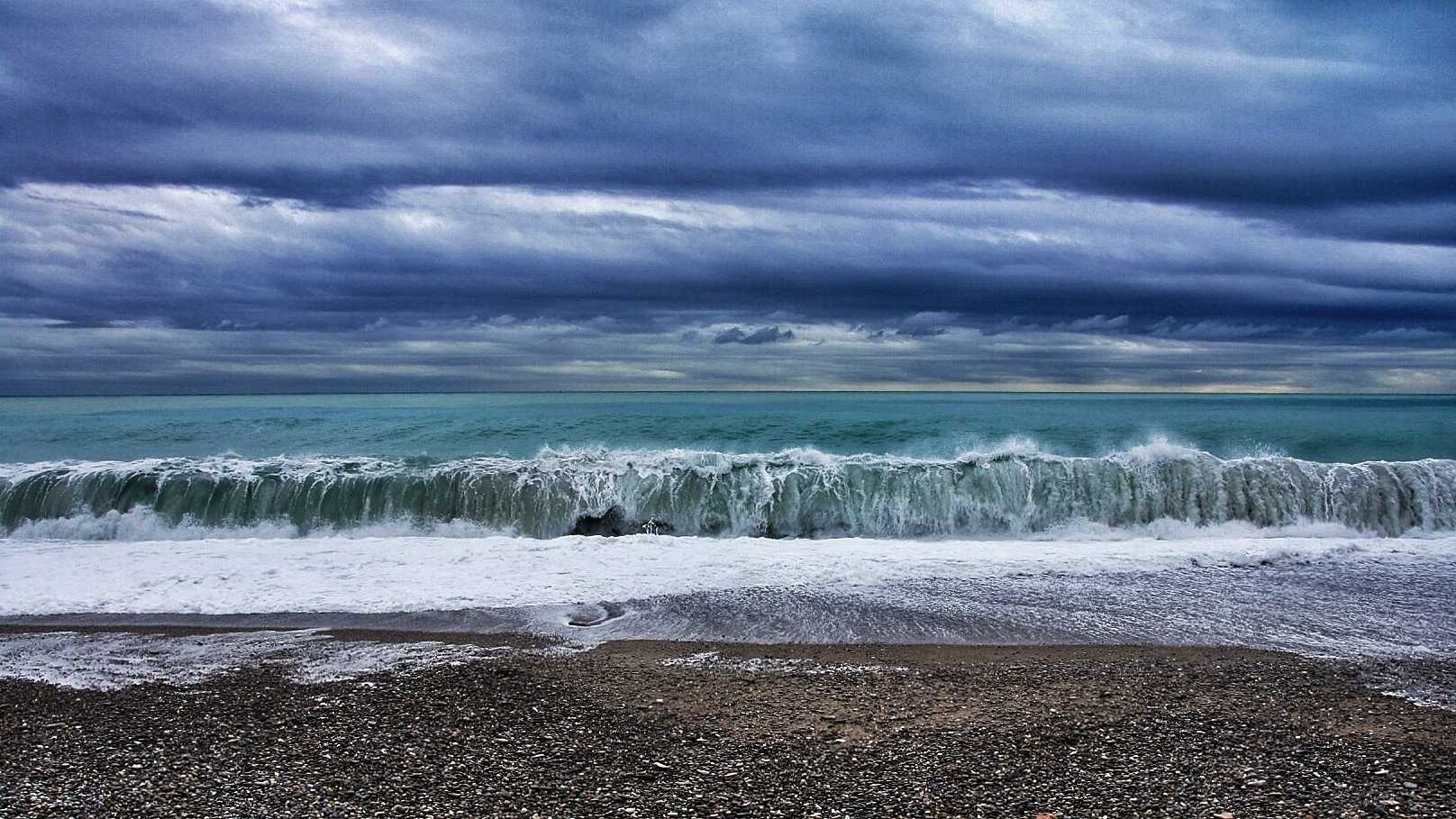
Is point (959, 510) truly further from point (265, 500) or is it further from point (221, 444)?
point (221, 444)

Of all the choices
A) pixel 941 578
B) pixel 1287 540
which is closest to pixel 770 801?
pixel 941 578

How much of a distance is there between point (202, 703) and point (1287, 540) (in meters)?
13.6

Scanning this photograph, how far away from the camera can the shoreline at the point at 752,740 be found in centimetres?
457

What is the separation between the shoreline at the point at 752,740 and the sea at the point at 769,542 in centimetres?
108

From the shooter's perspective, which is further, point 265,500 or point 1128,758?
point 265,500

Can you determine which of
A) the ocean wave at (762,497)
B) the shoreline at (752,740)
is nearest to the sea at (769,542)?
the ocean wave at (762,497)

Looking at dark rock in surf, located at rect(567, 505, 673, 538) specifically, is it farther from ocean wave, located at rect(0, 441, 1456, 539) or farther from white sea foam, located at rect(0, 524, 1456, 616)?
white sea foam, located at rect(0, 524, 1456, 616)

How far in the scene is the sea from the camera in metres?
8.66

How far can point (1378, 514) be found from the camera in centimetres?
1584

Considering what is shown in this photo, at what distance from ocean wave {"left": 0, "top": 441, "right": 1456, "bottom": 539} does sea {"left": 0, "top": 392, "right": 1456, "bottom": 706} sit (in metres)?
0.04

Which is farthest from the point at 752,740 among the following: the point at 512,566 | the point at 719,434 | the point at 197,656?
the point at 719,434

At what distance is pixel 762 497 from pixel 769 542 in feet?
9.70

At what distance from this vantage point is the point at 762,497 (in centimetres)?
1661

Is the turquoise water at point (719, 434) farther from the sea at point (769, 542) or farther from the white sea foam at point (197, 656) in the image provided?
the white sea foam at point (197, 656)
